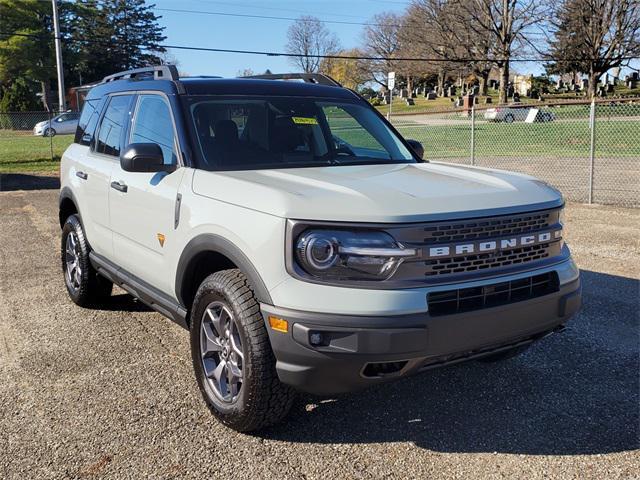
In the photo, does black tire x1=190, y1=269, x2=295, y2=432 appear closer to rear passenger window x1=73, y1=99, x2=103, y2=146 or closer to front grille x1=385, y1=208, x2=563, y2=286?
front grille x1=385, y1=208, x2=563, y2=286

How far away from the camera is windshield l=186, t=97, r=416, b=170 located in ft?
12.9

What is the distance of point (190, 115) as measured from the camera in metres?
3.95

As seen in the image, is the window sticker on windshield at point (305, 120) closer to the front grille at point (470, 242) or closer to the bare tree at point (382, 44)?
the front grille at point (470, 242)

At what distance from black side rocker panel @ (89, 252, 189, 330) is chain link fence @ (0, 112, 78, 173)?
15120 mm

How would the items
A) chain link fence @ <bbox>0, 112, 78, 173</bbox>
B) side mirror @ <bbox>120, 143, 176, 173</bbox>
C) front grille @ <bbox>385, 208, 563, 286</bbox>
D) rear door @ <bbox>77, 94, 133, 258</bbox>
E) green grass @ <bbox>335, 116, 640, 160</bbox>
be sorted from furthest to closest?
green grass @ <bbox>335, 116, 640, 160</bbox> < chain link fence @ <bbox>0, 112, 78, 173</bbox> < rear door @ <bbox>77, 94, 133, 258</bbox> < side mirror @ <bbox>120, 143, 176, 173</bbox> < front grille @ <bbox>385, 208, 563, 286</bbox>

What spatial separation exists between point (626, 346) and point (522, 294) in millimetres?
1824

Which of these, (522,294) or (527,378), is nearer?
(522,294)

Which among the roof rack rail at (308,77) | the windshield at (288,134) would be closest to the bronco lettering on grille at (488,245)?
the windshield at (288,134)

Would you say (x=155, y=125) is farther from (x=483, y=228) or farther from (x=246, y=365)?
(x=483, y=228)

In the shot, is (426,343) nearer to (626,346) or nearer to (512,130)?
(626,346)

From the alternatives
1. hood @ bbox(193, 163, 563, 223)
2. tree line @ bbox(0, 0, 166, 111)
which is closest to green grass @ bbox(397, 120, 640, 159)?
hood @ bbox(193, 163, 563, 223)

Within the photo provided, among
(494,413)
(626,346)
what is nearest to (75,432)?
(494,413)

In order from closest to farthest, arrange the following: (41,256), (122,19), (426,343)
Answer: (426,343), (41,256), (122,19)

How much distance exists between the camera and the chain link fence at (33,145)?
19656 mm
